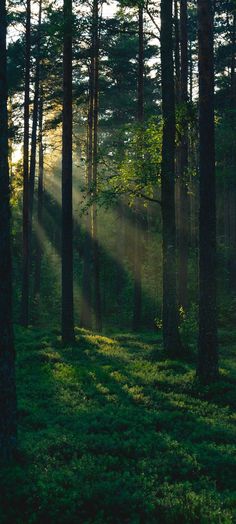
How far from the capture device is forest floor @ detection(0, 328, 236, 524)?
19.6 ft

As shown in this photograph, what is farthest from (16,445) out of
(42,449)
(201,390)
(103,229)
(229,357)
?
(103,229)

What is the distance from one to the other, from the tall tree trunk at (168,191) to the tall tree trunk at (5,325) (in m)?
8.11

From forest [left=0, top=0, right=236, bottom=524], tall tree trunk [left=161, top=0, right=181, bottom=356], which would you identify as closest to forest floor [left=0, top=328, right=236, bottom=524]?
forest [left=0, top=0, right=236, bottom=524]

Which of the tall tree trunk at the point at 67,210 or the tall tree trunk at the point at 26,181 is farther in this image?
the tall tree trunk at the point at 26,181

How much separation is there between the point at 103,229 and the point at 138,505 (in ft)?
116

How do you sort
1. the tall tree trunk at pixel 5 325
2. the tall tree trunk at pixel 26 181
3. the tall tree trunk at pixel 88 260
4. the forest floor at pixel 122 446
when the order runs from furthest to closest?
the tall tree trunk at pixel 88 260, the tall tree trunk at pixel 26 181, the tall tree trunk at pixel 5 325, the forest floor at pixel 122 446

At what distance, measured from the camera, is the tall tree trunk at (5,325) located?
723 cm

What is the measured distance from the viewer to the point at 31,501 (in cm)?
610

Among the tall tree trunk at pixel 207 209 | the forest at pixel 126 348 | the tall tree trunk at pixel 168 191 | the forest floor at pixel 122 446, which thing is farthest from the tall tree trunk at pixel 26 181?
the tall tree trunk at pixel 207 209

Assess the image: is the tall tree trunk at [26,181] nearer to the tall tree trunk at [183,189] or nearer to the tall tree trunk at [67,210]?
the tall tree trunk at [67,210]

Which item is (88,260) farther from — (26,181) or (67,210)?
(67,210)

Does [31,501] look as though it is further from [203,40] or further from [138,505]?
[203,40]

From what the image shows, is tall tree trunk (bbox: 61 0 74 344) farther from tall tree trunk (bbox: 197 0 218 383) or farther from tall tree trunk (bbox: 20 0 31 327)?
tall tree trunk (bbox: 197 0 218 383)

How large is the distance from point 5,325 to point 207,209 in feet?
20.6
